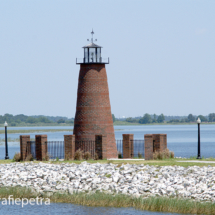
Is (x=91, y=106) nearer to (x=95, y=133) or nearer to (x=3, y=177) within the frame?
(x=95, y=133)

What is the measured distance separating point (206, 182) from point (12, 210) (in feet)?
30.5

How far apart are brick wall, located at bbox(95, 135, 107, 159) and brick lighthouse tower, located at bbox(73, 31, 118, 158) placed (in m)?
2.22

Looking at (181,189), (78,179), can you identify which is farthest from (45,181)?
(181,189)

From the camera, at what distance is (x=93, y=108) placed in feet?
112

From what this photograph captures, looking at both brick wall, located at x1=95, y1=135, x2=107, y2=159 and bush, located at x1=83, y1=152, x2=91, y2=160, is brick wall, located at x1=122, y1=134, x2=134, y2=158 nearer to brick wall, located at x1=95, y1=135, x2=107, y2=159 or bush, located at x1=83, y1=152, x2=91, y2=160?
brick wall, located at x1=95, y1=135, x2=107, y2=159

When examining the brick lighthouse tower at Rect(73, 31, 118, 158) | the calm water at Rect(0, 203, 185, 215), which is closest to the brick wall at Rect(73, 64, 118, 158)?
the brick lighthouse tower at Rect(73, 31, 118, 158)

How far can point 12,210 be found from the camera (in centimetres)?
2180

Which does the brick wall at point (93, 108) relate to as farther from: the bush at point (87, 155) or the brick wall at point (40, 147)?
the brick wall at point (40, 147)

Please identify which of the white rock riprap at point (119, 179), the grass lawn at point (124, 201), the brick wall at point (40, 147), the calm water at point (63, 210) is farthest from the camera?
the brick wall at point (40, 147)

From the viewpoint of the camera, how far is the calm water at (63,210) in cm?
2088

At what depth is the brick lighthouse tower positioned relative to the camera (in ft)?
112

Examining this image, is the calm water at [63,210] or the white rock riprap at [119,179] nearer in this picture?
the calm water at [63,210]

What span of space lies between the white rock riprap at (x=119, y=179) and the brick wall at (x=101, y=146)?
337 cm

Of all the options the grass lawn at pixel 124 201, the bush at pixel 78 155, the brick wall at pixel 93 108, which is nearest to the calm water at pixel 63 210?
the grass lawn at pixel 124 201
